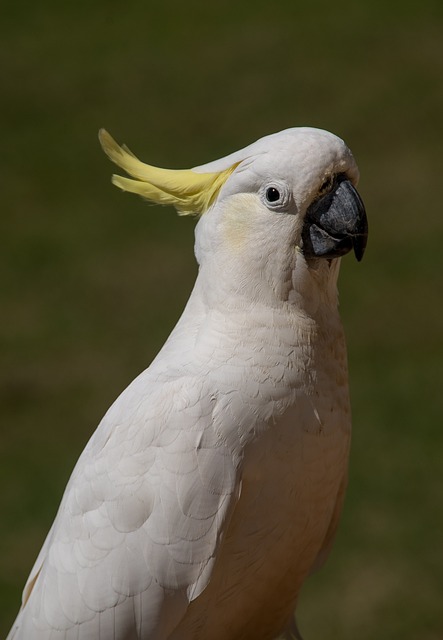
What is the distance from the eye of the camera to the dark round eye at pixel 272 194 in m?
1.59

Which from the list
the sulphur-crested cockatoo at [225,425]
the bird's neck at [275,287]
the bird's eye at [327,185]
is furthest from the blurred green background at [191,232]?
the bird's eye at [327,185]

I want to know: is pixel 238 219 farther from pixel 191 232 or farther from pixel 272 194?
pixel 191 232

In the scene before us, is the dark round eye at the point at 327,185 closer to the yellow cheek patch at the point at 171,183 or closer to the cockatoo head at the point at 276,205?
the cockatoo head at the point at 276,205

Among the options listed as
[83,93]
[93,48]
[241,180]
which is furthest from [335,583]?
[93,48]

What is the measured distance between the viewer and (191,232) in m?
5.30

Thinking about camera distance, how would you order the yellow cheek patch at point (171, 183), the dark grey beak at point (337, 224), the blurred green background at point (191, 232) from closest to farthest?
1. the dark grey beak at point (337, 224)
2. the yellow cheek patch at point (171, 183)
3. the blurred green background at point (191, 232)

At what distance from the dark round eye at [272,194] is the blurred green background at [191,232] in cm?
210

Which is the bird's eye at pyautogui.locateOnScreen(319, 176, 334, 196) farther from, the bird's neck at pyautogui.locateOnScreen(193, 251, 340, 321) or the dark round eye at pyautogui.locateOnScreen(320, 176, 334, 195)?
the bird's neck at pyautogui.locateOnScreen(193, 251, 340, 321)

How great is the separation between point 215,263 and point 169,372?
189 mm

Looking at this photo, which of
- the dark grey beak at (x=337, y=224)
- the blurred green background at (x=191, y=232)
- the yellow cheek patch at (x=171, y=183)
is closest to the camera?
the dark grey beak at (x=337, y=224)

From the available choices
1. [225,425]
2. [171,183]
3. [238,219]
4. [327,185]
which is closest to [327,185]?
[327,185]

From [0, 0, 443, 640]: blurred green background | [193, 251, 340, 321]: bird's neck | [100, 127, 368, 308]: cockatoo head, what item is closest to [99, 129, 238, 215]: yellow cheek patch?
[100, 127, 368, 308]: cockatoo head

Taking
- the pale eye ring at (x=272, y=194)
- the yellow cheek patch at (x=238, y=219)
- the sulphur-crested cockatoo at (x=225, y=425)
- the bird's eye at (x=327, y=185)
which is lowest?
the sulphur-crested cockatoo at (x=225, y=425)

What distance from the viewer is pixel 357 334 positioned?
183 inches
